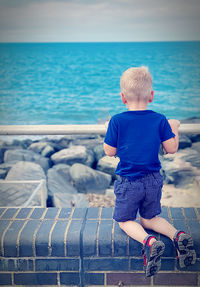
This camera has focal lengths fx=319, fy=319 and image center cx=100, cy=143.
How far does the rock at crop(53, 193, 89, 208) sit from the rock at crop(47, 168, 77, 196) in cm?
48

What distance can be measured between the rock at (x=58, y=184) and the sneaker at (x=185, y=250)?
3872 millimetres

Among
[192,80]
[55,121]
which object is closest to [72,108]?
[55,121]

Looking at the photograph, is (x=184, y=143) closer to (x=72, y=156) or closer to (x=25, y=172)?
(x=72, y=156)

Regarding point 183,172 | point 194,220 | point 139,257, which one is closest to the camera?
point 139,257

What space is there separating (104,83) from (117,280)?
35487mm

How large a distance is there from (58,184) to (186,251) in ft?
14.4

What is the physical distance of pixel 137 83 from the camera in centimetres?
176

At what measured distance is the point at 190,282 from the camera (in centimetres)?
193

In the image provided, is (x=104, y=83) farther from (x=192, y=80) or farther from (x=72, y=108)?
(x=72, y=108)

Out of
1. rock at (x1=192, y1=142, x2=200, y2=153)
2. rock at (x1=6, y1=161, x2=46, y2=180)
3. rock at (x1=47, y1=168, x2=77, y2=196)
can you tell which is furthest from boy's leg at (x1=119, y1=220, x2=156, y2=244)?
rock at (x1=192, y1=142, x2=200, y2=153)

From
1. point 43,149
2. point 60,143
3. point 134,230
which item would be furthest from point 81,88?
point 134,230

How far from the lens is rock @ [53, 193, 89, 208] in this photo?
4.73 meters

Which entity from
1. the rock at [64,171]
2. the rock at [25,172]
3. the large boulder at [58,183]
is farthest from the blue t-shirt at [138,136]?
the rock at [64,171]

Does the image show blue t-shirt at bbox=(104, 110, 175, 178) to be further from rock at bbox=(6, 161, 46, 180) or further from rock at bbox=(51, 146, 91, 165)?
rock at bbox=(51, 146, 91, 165)
